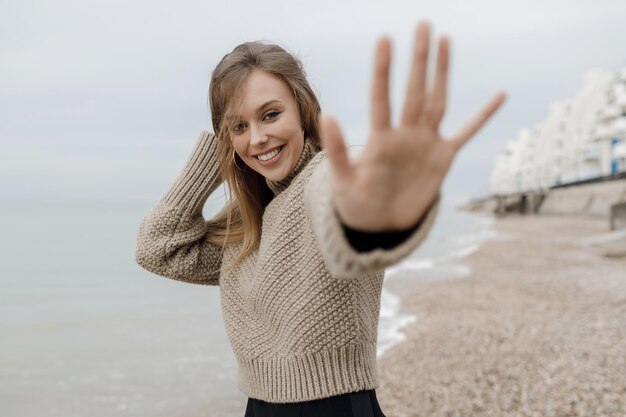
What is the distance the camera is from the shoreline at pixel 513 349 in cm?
520

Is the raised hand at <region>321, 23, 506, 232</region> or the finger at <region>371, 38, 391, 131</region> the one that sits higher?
the finger at <region>371, 38, 391, 131</region>

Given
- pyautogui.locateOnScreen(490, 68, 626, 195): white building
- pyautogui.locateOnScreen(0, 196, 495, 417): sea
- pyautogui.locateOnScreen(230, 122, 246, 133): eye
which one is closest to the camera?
pyautogui.locateOnScreen(230, 122, 246, 133): eye

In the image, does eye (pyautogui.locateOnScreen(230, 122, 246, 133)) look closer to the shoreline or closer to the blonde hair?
the blonde hair

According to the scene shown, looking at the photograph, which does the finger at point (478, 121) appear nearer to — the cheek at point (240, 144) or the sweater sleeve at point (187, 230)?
the cheek at point (240, 144)

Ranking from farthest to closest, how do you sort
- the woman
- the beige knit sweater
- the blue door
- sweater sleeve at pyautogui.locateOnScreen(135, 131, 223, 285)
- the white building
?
the blue door
the white building
sweater sleeve at pyautogui.locateOnScreen(135, 131, 223, 285)
the beige knit sweater
the woman

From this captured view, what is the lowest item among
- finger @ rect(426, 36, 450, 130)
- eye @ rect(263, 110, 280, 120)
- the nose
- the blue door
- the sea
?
the blue door

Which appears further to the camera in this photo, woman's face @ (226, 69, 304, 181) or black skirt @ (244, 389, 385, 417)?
woman's face @ (226, 69, 304, 181)

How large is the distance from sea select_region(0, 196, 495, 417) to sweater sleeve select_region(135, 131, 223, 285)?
240 millimetres

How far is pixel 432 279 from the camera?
47.0 ft

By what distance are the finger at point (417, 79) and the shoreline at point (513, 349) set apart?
4.45 meters

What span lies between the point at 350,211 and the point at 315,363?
734 millimetres

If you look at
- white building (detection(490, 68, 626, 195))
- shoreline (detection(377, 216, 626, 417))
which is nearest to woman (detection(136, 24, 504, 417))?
shoreline (detection(377, 216, 626, 417))

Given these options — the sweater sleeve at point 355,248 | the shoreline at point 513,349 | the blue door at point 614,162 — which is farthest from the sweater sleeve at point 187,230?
the blue door at point 614,162

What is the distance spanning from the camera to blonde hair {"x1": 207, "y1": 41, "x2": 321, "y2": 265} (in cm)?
197
